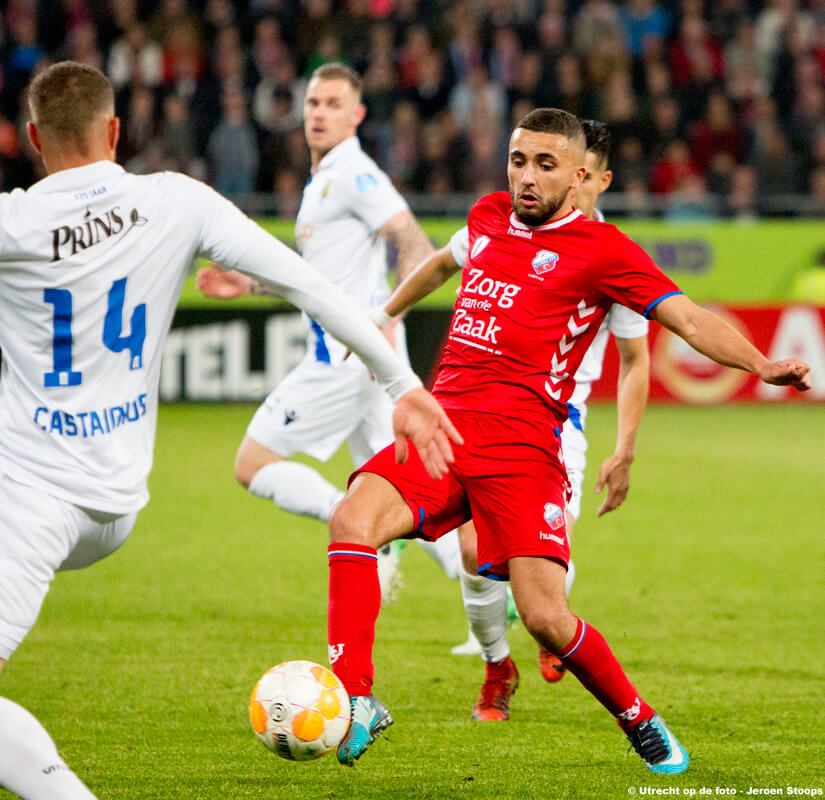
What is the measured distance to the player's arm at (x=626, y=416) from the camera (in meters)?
4.98

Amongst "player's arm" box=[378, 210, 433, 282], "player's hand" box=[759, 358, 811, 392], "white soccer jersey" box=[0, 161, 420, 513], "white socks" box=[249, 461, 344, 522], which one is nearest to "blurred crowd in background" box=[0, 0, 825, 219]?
"player's arm" box=[378, 210, 433, 282]

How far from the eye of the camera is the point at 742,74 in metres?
17.8

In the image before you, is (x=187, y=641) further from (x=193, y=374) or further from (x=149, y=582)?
(x=193, y=374)

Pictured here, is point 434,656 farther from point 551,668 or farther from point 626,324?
point 626,324

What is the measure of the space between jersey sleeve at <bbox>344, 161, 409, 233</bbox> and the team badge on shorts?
8.56 feet

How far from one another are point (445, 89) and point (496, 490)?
42.7 feet

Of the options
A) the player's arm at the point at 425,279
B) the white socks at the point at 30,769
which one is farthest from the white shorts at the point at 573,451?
the white socks at the point at 30,769

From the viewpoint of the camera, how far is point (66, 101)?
3.50 metres

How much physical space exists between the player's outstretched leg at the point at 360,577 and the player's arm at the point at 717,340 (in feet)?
3.47

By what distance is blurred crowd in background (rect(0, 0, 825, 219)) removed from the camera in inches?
632

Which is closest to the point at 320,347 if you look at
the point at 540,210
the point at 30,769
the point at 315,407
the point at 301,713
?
the point at 315,407

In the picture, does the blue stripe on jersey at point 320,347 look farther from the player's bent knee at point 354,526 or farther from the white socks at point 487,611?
the player's bent knee at point 354,526

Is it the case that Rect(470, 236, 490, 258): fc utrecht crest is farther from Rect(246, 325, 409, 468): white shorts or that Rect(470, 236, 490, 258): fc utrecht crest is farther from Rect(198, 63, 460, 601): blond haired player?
Rect(246, 325, 409, 468): white shorts

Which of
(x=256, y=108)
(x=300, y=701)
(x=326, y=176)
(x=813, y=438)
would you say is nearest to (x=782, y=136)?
(x=813, y=438)
